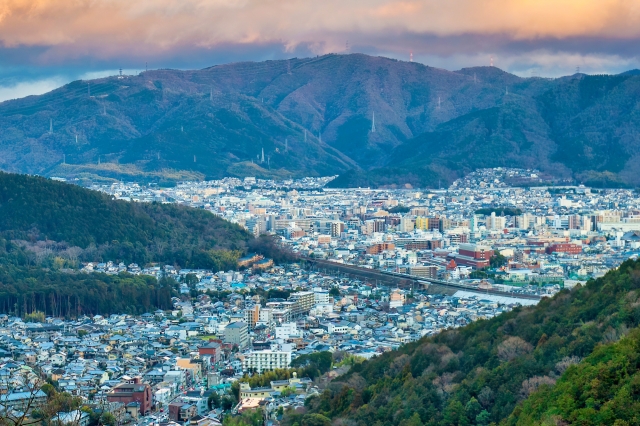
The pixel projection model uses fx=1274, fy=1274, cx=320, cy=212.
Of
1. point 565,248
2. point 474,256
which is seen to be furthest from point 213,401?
point 565,248

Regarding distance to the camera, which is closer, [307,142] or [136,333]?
[136,333]

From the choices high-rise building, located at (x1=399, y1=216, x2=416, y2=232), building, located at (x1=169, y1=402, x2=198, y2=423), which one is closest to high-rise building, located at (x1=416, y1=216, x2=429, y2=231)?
high-rise building, located at (x1=399, y1=216, x2=416, y2=232)

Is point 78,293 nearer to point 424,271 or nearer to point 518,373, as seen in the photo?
point 424,271

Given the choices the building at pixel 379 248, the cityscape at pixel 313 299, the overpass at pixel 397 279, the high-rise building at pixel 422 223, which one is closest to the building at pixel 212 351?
the cityscape at pixel 313 299

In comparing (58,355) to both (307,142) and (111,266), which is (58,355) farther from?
(307,142)

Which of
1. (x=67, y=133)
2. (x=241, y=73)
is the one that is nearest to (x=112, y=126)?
(x=67, y=133)

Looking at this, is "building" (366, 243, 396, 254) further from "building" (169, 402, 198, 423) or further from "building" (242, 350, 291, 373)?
"building" (169, 402, 198, 423)
